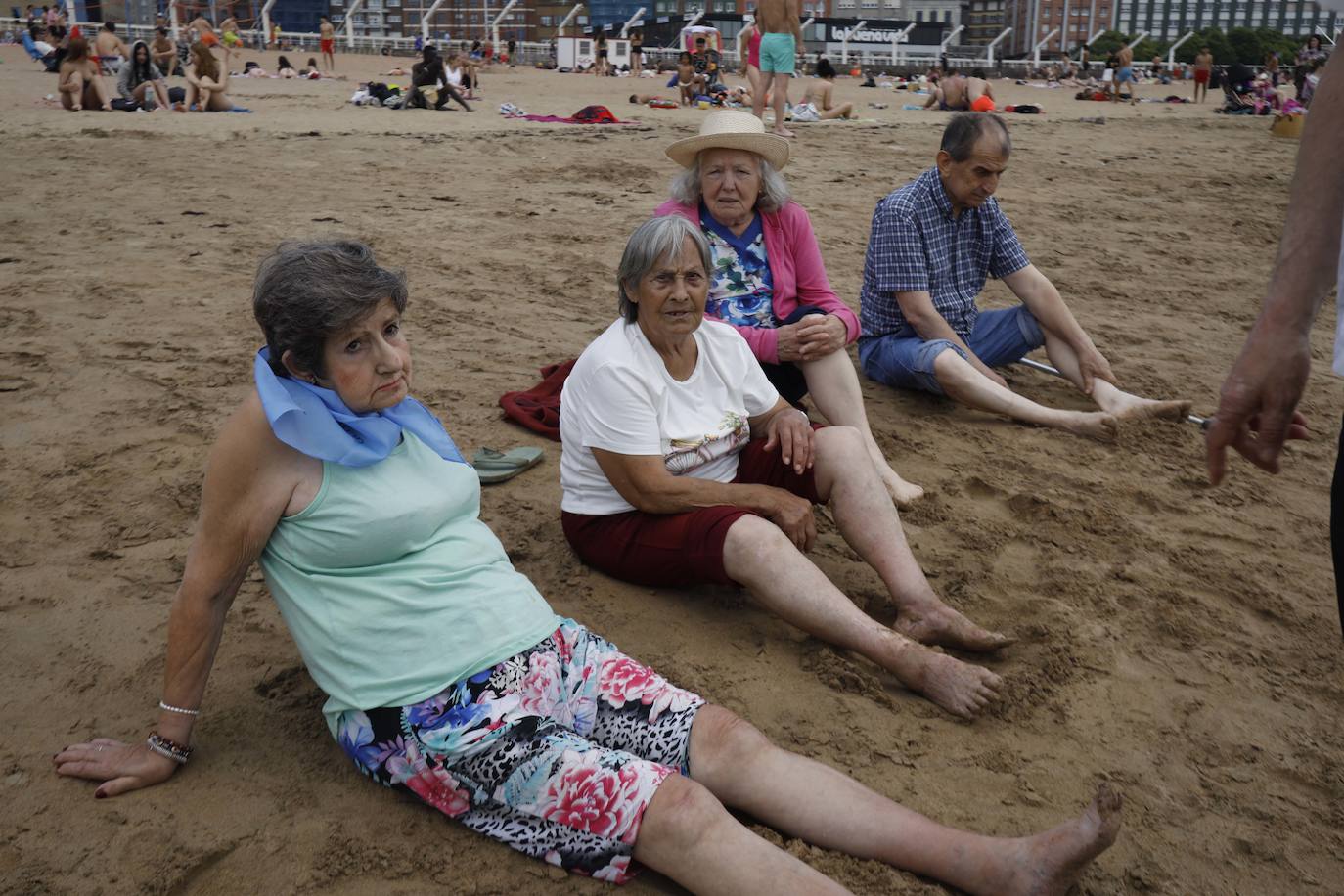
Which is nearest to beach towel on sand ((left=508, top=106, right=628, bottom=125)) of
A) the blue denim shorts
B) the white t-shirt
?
the blue denim shorts

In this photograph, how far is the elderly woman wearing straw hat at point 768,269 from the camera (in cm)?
417

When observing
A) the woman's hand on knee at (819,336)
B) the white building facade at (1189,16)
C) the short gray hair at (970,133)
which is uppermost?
the white building facade at (1189,16)

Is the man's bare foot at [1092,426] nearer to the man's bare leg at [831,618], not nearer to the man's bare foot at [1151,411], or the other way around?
the man's bare foot at [1151,411]

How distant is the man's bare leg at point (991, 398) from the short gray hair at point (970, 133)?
85cm

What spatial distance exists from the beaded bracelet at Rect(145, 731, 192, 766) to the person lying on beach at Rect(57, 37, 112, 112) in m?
13.9

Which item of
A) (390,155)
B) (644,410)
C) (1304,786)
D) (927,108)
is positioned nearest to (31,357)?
(644,410)

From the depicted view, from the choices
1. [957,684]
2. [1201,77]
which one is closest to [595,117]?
[957,684]

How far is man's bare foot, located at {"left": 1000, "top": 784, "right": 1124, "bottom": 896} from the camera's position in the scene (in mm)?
2062

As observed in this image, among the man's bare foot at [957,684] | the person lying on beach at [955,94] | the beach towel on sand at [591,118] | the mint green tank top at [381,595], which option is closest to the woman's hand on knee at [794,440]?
the man's bare foot at [957,684]

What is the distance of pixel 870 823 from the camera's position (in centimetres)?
222

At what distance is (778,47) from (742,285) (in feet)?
28.0

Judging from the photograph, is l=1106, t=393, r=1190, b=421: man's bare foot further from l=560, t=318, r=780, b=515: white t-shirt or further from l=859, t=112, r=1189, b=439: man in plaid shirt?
l=560, t=318, r=780, b=515: white t-shirt

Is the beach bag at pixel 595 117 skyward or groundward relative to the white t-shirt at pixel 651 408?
skyward

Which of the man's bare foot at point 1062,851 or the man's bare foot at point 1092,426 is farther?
the man's bare foot at point 1092,426
